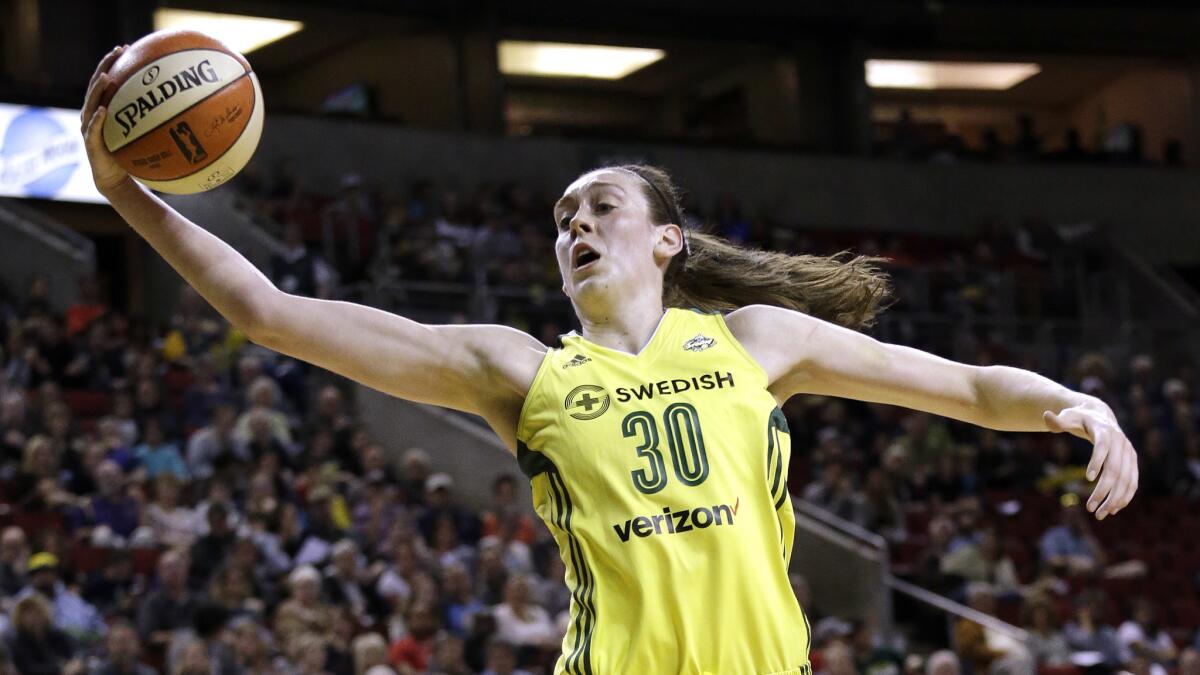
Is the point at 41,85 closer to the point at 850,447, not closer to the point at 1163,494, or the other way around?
the point at 850,447

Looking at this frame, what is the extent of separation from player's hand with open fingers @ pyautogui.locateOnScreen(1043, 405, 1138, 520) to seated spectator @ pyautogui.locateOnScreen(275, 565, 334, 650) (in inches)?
265

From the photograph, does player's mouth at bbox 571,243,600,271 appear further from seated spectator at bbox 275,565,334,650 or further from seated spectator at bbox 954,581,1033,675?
seated spectator at bbox 954,581,1033,675

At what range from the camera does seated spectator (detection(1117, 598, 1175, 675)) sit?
12.5 m

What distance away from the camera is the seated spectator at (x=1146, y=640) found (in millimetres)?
12529

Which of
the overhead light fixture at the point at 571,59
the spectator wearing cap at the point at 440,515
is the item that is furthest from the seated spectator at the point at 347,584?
the overhead light fixture at the point at 571,59


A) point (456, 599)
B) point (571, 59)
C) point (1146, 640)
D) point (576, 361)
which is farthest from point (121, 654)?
point (571, 59)

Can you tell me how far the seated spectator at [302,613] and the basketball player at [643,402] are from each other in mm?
6072

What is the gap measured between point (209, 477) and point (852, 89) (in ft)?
48.8

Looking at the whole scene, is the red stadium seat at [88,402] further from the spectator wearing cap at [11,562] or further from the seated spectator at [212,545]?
the spectator wearing cap at [11,562]

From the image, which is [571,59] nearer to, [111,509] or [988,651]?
[988,651]

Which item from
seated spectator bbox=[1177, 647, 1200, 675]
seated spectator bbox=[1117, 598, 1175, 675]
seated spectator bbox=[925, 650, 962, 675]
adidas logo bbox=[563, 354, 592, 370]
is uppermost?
adidas logo bbox=[563, 354, 592, 370]

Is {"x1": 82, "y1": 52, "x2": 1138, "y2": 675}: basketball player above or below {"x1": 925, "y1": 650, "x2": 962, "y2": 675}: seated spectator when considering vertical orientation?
above

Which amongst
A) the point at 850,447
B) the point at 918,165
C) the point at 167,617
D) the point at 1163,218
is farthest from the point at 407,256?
the point at 1163,218

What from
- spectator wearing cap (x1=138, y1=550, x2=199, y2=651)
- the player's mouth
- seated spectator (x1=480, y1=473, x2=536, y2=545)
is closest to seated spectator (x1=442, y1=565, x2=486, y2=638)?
seated spectator (x1=480, y1=473, x2=536, y2=545)
